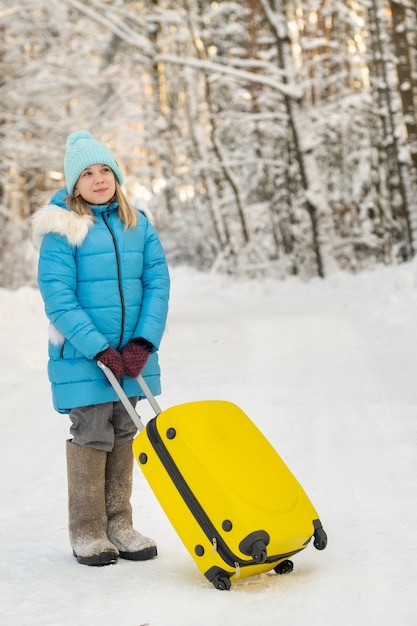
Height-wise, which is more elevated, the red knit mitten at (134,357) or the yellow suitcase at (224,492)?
the red knit mitten at (134,357)

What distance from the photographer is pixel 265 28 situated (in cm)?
2222

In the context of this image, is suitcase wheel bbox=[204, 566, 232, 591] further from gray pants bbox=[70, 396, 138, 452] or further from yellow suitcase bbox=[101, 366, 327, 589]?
gray pants bbox=[70, 396, 138, 452]

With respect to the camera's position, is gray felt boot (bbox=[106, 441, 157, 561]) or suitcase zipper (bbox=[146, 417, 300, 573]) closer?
suitcase zipper (bbox=[146, 417, 300, 573])

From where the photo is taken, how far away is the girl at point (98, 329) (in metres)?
3.71

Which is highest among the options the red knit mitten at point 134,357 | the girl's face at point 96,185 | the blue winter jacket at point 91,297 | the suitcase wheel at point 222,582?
the girl's face at point 96,185

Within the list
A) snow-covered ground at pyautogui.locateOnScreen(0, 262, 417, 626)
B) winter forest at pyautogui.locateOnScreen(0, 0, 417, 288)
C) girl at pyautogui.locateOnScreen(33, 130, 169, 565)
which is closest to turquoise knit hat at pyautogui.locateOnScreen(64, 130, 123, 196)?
girl at pyautogui.locateOnScreen(33, 130, 169, 565)

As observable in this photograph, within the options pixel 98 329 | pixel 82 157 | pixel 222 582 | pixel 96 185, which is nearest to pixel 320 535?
pixel 222 582

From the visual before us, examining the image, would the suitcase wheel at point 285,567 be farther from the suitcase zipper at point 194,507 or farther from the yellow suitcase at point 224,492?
the suitcase zipper at point 194,507

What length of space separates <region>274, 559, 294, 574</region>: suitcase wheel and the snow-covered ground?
0.21ft

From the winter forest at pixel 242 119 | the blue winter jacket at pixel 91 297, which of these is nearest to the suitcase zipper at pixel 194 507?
the blue winter jacket at pixel 91 297

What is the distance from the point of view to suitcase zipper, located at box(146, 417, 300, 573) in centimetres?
316

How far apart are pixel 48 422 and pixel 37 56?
50.2ft

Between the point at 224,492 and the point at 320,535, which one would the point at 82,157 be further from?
the point at 320,535

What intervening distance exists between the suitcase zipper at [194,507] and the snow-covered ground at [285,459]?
0.12 m
